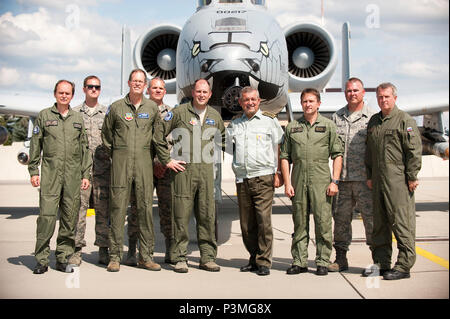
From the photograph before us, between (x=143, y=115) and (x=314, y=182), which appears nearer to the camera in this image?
(x=314, y=182)

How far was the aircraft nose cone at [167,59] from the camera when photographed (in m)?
10.6

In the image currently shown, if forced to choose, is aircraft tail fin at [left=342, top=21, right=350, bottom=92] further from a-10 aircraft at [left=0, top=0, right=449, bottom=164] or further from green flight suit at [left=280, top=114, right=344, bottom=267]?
green flight suit at [left=280, top=114, right=344, bottom=267]

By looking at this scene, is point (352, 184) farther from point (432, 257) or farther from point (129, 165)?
point (129, 165)

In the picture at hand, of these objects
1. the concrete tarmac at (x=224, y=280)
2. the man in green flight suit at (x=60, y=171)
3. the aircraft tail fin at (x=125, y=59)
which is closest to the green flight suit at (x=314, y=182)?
the concrete tarmac at (x=224, y=280)

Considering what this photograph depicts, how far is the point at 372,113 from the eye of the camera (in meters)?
5.01

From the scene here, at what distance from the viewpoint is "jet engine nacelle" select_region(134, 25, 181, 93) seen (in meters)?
10.5

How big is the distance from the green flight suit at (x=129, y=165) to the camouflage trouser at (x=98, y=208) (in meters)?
0.34

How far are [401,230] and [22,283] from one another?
11.8 ft

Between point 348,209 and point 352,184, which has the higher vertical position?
point 352,184

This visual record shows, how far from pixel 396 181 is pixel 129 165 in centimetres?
263

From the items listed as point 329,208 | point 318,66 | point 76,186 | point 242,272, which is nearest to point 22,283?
point 76,186

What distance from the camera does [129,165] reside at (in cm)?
476

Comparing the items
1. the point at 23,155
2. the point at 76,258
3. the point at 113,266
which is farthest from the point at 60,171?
the point at 23,155
